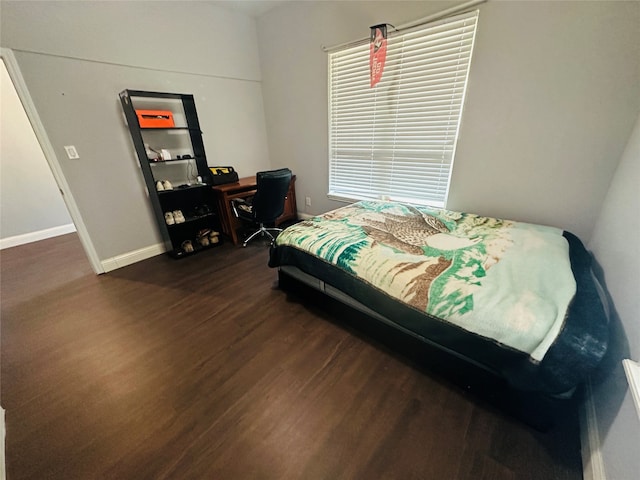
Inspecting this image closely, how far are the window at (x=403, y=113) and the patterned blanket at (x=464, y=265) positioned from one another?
0.62 meters

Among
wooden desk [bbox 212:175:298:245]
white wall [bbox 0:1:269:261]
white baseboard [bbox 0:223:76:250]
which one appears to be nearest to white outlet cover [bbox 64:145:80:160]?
white wall [bbox 0:1:269:261]

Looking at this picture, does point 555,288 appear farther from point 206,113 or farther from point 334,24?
point 206,113

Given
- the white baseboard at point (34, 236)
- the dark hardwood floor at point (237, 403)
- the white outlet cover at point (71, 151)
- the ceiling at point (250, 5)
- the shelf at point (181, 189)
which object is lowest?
the dark hardwood floor at point (237, 403)

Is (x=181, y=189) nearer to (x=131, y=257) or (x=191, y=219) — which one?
(x=191, y=219)

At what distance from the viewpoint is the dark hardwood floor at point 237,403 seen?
41.6 inches

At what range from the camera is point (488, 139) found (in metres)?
2.06

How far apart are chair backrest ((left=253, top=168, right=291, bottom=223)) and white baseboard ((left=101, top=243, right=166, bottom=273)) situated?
4.31 feet

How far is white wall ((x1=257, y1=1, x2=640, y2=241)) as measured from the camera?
155 cm

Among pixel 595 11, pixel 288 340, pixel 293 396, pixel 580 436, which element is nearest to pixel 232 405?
pixel 293 396

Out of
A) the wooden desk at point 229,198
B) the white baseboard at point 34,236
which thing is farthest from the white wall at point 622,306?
the white baseboard at point 34,236

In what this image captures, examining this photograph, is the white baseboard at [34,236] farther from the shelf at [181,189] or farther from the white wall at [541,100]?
the white wall at [541,100]

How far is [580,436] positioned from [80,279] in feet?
13.0

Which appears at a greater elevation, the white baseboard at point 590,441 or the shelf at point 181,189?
the shelf at point 181,189

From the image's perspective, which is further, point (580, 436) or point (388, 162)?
point (388, 162)
